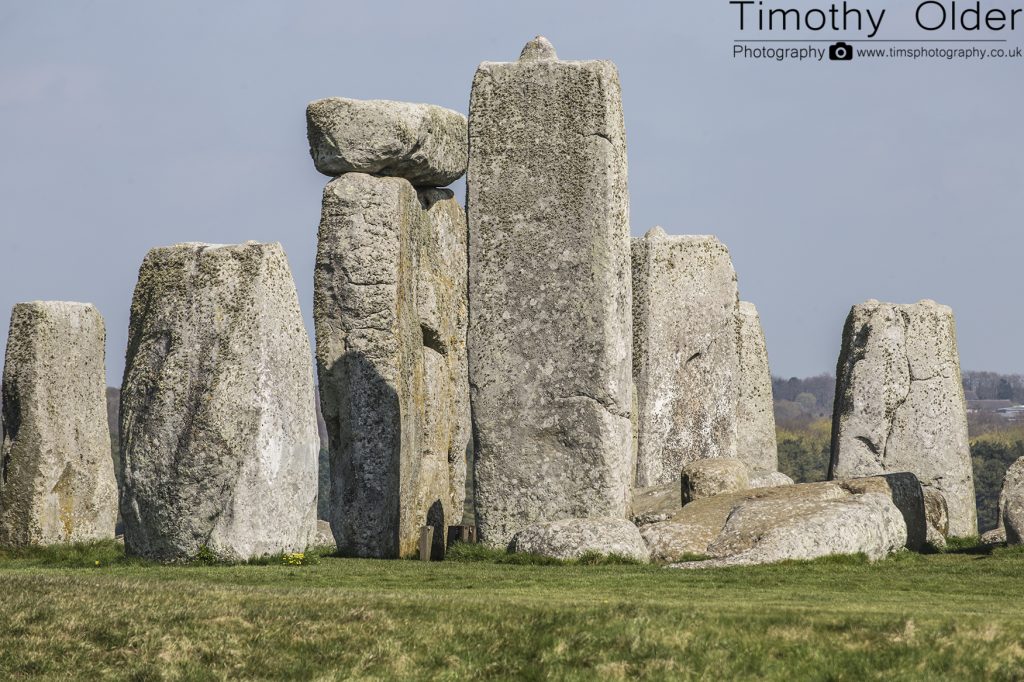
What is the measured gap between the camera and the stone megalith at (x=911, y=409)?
25969 mm

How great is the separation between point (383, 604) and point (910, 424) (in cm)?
1490

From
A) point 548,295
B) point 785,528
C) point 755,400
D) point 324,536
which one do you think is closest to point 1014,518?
point 785,528

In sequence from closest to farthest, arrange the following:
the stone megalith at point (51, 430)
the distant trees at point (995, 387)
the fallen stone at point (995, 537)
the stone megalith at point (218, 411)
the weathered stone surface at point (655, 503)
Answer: the stone megalith at point (218, 411) → the weathered stone surface at point (655, 503) → the fallen stone at point (995, 537) → the stone megalith at point (51, 430) → the distant trees at point (995, 387)

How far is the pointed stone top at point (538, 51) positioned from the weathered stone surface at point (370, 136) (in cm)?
144

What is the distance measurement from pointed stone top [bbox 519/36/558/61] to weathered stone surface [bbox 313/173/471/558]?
1861 millimetres

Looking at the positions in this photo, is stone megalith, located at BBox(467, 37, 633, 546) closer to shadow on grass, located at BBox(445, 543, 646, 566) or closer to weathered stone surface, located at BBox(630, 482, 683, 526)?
shadow on grass, located at BBox(445, 543, 646, 566)

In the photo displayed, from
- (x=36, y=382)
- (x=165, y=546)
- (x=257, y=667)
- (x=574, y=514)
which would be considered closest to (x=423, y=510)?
(x=574, y=514)

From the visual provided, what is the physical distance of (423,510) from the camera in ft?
64.3

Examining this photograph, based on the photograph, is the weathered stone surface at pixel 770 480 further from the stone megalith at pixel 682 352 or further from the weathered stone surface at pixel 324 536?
the weathered stone surface at pixel 324 536

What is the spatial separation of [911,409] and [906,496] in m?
7.07

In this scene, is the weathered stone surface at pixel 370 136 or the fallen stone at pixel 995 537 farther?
the fallen stone at pixel 995 537

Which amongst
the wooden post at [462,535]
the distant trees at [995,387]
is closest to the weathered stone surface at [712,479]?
the wooden post at [462,535]

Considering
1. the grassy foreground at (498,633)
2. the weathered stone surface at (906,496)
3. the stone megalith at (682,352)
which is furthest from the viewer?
the stone megalith at (682,352)

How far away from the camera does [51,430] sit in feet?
74.7
